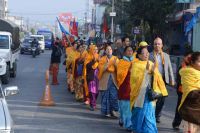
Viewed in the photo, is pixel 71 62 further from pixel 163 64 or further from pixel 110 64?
pixel 163 64

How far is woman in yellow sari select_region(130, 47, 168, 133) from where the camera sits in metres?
9.55

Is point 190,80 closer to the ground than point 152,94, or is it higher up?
higher up

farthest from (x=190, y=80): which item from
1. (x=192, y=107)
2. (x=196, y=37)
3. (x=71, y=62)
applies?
(x=196, y=37)

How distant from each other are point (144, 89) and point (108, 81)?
2.89 m

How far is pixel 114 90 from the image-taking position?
12.4 meters

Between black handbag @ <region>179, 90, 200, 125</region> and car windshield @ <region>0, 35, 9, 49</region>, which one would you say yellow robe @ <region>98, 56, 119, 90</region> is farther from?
car windshield @ <region>0, 35, 9, 49</region>

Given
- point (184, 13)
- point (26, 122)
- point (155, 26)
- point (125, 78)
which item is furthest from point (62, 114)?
point (155, 26)

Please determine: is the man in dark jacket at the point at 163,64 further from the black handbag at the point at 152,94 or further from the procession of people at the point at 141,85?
the black handbag at the point at 152,94

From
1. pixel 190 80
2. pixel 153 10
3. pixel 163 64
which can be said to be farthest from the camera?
pixel 153 10

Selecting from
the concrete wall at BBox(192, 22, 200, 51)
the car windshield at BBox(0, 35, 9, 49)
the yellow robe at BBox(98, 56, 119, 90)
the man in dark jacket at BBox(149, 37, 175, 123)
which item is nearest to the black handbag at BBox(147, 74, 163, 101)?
the man in dark jacket at BBox(149, 37, 175, 123)

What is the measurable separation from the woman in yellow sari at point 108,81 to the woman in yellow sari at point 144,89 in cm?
250

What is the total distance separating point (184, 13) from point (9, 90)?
26902 millimetres

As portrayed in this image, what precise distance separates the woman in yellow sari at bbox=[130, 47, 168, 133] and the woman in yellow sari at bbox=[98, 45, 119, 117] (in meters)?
2.50

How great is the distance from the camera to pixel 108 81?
12414mm
